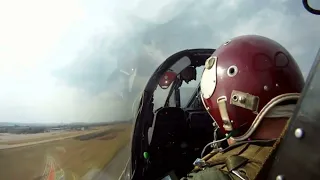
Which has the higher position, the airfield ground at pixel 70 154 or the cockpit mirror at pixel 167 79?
the cockpit mirror at pixel 167 79

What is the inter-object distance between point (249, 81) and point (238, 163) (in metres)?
0.41

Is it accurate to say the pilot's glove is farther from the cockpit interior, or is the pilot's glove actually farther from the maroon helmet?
the cockpit interior

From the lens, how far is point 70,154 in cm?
362

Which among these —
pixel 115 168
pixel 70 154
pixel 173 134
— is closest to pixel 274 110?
pixel 173 134

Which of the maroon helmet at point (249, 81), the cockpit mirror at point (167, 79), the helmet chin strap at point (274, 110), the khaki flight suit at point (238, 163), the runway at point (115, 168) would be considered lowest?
the runway at point (115, 168)

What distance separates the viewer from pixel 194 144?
8.39ft

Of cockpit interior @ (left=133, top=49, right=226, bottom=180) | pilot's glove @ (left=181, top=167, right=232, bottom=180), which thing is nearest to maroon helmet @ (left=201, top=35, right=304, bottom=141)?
pilot's glove @ (left=181, top=167, right=232, bottom=180)

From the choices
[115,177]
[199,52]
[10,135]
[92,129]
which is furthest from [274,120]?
[10,135]

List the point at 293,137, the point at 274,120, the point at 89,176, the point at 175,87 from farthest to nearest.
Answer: the point at 89,176 < the point at 175,87 < the point at 274,120 < the point at 293,137

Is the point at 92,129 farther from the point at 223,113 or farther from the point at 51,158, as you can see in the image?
the point at 223,113

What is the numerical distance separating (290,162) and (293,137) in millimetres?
53

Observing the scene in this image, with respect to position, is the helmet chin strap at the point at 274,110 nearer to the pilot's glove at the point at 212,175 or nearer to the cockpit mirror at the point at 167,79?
the pilot's glove at the point at 212,175

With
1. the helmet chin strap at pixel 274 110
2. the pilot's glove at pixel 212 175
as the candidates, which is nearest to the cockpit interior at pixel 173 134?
the helmet chin strap at pixel 274 110

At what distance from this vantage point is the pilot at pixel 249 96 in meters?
1.33
